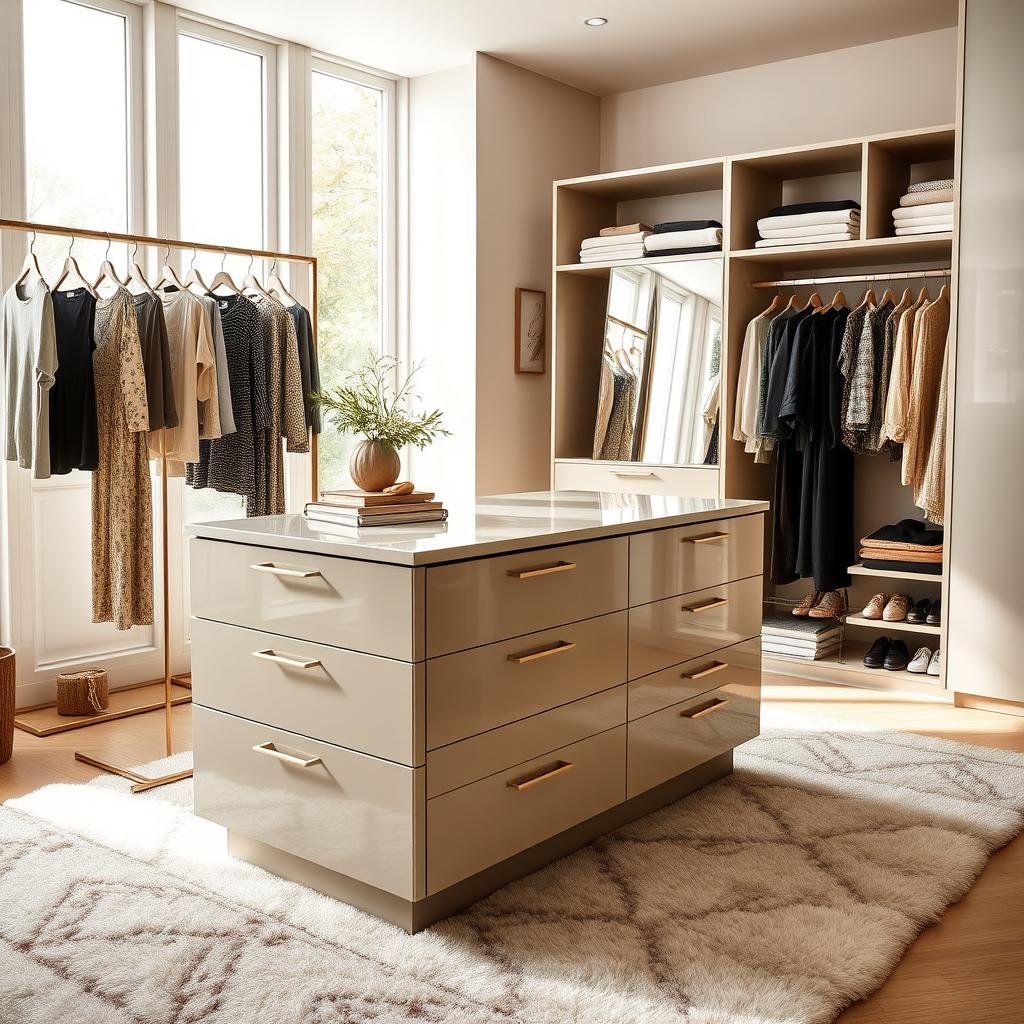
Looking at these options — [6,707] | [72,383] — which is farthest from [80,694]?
[72,383]


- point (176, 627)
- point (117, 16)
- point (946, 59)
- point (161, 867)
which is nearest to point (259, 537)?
point (161, 867)

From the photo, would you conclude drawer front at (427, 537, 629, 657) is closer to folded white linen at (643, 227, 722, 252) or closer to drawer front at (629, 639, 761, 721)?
drawer front at (629, 639, 761, 721)

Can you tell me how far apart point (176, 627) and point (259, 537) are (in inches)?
92.8

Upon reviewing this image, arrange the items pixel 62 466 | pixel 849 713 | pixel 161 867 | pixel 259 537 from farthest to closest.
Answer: pixel 849 713 < pixel 62 466 < pixel 161 867 < pixel 259 537

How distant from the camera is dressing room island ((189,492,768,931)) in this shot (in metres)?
2.16

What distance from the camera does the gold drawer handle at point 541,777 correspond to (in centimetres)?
236

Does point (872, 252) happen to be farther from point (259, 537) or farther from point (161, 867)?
point (161, 867)

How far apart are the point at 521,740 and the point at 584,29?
344cm

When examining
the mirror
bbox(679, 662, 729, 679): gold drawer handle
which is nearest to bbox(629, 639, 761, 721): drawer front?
bbox(679, 662, 729, 679): gold drawer handle

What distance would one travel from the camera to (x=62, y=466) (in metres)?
3.33

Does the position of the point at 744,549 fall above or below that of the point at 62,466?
below

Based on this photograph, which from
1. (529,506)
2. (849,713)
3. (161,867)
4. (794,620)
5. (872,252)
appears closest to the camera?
(161,867)

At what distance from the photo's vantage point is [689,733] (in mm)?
2938

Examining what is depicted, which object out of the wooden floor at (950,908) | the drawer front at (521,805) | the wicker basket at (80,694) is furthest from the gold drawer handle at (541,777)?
the wicker basket at (80,694)
